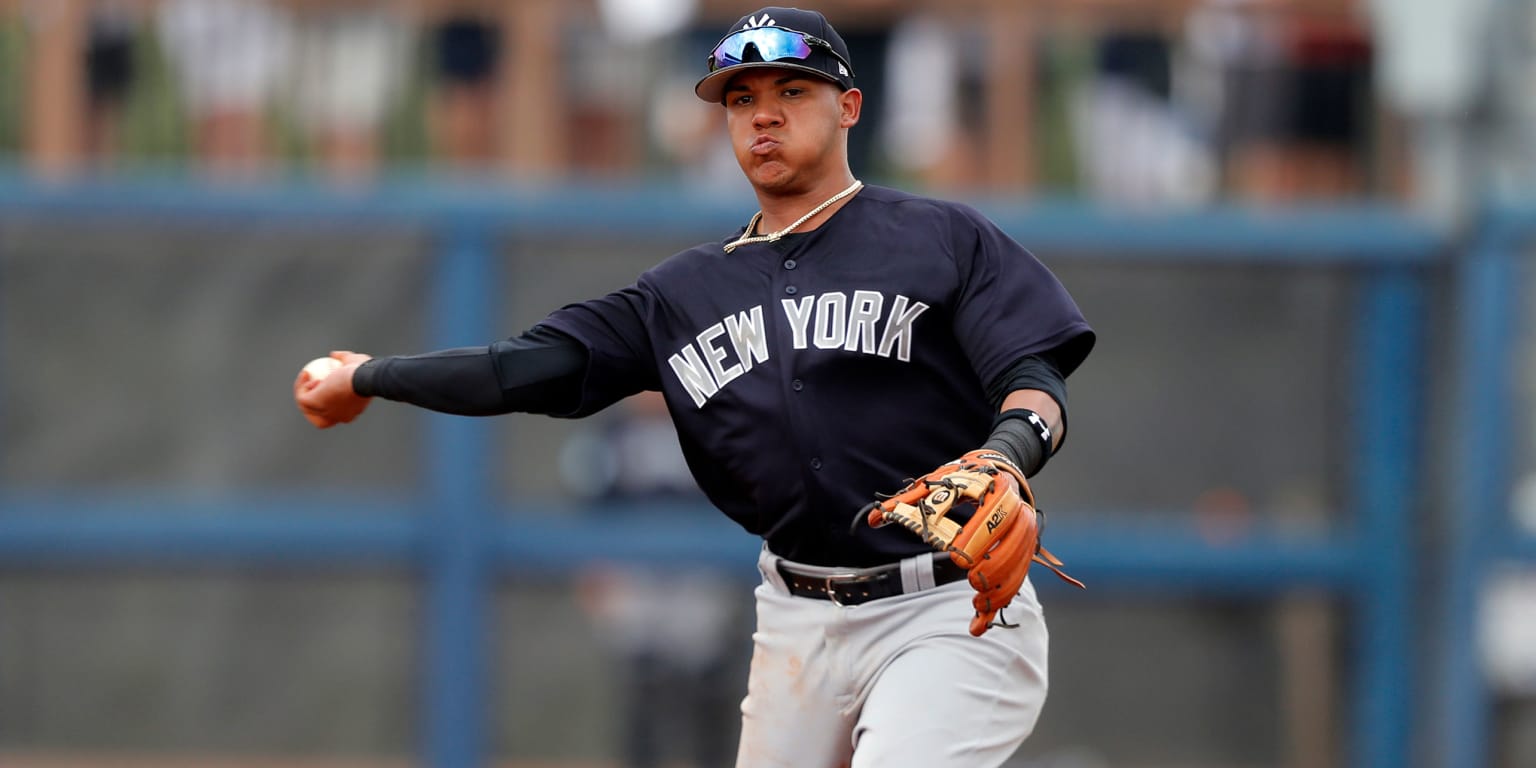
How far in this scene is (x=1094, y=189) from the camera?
8.45m

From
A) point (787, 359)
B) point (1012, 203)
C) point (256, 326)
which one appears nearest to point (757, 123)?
point (787, 359)

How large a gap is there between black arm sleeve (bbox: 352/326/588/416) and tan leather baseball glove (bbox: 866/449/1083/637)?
82 cm

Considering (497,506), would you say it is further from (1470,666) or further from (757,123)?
(757,123)

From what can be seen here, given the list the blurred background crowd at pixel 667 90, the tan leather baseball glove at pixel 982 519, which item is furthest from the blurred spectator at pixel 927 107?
the tan leather baseball glove at pixel 982 519

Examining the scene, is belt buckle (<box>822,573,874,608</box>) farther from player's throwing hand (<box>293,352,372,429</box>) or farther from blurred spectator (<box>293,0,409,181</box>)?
blurred spectator (<box>293,0,409,181</box>)

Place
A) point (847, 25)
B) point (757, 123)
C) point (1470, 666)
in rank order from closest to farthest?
point (757, 123)
point (1470, 666)
point (847, 25)

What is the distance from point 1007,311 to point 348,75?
17.7 feet

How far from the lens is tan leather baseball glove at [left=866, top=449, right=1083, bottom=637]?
3.14m

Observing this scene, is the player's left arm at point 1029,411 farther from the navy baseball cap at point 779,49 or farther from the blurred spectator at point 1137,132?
the blurred spectator at point 1137,132

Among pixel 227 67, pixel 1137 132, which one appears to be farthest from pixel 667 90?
pixel 1137 132

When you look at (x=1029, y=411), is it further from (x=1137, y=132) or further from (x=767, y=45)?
(x=1137, y=132)

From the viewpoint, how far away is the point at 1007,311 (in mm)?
3557

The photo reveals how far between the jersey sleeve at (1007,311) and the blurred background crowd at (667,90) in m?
4.49

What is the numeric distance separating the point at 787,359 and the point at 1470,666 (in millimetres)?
4976
